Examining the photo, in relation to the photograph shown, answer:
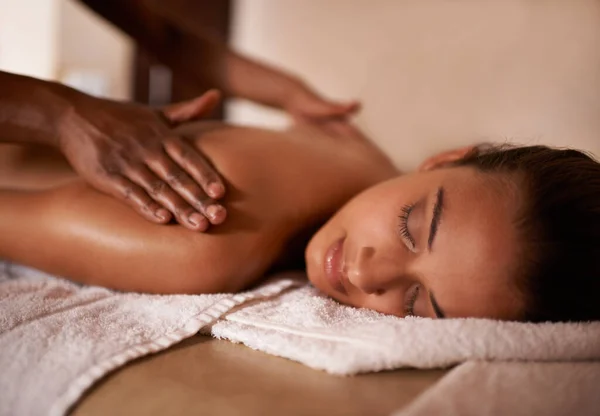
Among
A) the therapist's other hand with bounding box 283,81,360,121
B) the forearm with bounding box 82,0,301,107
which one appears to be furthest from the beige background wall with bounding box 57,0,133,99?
the therapist's other hand with bounding box 283,81,360,121

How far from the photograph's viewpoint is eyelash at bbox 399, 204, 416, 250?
0.70 meters

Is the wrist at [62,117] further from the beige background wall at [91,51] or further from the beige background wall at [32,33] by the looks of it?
the beige background wall at [32,33]

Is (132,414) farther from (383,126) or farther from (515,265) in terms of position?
(383,126)

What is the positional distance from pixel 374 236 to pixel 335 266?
0.08 metres

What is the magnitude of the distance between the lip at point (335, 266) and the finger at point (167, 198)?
0.19 metres

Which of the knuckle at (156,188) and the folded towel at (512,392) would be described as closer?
the folded towel at (512,392)

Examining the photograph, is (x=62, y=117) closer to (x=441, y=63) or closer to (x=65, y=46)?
(x=441, y=63)

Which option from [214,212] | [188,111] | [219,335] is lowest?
[219,335]

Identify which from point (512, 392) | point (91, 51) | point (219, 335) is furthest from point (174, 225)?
point (91, 51)

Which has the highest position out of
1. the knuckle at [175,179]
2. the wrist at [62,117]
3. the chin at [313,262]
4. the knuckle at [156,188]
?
the wrist at [62,117]

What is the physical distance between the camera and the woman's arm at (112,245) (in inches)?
27.6

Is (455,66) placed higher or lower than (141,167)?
higher

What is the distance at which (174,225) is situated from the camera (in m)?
0.72

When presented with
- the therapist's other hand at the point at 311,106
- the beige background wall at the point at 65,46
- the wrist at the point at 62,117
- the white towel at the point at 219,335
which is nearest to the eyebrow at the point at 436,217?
the white towel at the point at 219,335
